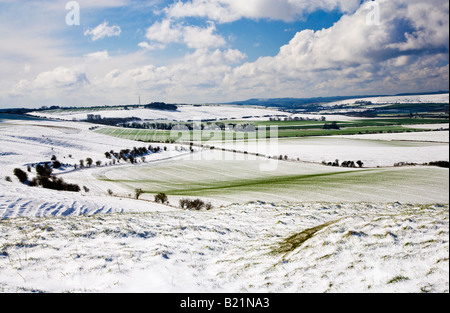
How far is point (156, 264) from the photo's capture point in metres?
6.69

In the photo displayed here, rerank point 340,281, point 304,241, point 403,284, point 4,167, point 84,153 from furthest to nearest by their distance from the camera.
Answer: point 84,153
point 4,167
point 304,241
point 340,281
point 403,284

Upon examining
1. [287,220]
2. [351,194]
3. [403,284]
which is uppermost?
[403,284]

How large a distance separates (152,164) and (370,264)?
4795 centimetres

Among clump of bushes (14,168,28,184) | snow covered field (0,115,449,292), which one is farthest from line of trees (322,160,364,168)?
clump of bushes (14,168,28,184)

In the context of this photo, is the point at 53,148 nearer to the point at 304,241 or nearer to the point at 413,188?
the point at 304,241

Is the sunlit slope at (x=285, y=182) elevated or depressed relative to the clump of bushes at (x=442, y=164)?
depressed

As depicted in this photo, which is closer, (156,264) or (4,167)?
(156,264)

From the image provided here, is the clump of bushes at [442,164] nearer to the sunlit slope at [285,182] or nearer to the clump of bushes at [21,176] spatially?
the sunlit slope at [285,182]

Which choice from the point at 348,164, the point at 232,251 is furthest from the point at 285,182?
the point at 232,251

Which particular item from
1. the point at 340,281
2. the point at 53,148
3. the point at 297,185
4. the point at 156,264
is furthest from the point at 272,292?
the point at 53,148

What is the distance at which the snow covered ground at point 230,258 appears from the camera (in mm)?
5133

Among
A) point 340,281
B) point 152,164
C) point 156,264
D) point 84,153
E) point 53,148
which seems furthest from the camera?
point 152,164

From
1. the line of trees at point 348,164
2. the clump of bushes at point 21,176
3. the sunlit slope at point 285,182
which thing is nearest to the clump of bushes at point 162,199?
the sunlit slope at point 285,182

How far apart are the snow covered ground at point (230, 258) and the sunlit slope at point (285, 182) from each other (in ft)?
47.9
